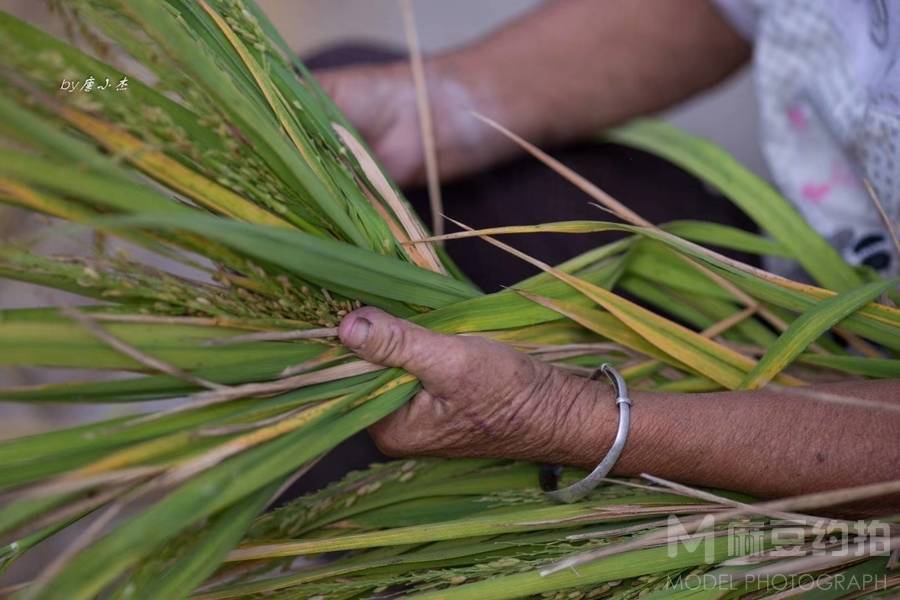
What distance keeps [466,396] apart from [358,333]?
107mm

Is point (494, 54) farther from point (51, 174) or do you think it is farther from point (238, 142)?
point (51, 174)

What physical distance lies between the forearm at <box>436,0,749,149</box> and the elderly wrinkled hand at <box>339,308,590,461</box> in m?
0.64

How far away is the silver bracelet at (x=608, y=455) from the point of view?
72cm

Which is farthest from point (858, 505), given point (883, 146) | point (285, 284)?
point (285, 284)

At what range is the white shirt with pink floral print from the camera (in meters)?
0.91

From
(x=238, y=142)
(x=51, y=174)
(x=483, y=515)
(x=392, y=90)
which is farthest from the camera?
(x=392, y=90)

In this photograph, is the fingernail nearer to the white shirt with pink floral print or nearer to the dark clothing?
the dark clothing

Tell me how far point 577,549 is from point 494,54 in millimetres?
845

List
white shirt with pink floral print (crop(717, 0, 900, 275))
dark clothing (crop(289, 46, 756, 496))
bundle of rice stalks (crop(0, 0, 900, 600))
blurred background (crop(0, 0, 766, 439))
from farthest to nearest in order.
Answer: blurred background (crop(0, 0, 766, 439))
dark clothing (crop(289, 46, 756, 496))
white shirt with pink floral print (crop(717, 0, 900, 275))
bundle of rice stalks (crop(0, 0, 900, 600))

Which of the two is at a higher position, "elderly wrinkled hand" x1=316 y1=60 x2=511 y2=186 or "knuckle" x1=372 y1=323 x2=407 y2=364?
"elderly wrinkled hand" x1=316 y1=60 x2=511 y2=186

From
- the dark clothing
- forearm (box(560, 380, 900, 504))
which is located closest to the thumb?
forearm (box(560, 380, 900, 504))

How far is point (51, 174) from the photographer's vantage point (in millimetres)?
541

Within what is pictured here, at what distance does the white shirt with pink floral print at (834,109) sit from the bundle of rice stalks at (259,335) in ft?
0.69

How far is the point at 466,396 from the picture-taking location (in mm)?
683
